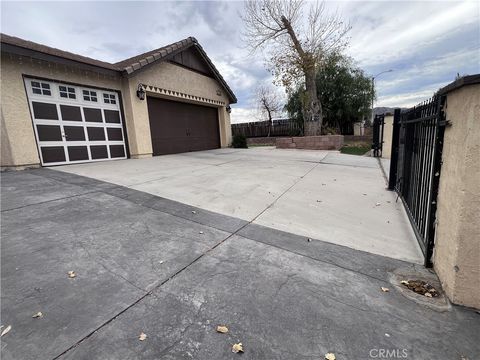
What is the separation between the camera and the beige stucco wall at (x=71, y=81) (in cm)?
641

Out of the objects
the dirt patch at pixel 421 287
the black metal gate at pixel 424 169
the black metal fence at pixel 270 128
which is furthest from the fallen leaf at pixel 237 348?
the black metal fence at pixel 270 128

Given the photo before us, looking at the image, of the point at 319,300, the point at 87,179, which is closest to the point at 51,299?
the point at 319,300

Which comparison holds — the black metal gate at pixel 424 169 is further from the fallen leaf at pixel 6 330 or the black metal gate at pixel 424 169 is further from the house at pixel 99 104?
the house at pixel 99 104

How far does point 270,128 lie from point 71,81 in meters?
16.2

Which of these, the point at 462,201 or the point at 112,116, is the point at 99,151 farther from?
the point at 462,201

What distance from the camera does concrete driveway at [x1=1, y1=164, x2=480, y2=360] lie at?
1.40 metres

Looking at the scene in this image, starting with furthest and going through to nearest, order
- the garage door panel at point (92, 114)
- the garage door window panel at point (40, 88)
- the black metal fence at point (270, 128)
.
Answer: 1. the black metal fence at point (270, 128)
2. the garage door panel at point (92, 114)
3. the garage door window panel at point (40, 88)

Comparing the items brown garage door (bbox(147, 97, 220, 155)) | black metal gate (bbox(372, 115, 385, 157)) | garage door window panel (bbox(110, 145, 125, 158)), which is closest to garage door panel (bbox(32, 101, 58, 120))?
garage door window panel (bbox(110, 145, 125, 158))

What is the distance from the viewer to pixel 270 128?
2148 centimetres

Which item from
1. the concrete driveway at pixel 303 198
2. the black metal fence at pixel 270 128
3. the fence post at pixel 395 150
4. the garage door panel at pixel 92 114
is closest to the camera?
the concrete driveway at pixel 303 198

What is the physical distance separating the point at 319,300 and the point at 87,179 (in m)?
5.55

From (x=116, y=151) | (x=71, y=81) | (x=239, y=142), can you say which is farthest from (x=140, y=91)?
(x=239, y=142)

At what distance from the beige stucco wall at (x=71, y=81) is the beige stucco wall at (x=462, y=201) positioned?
30.3 ft

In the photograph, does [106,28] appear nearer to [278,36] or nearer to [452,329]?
[278,36]
